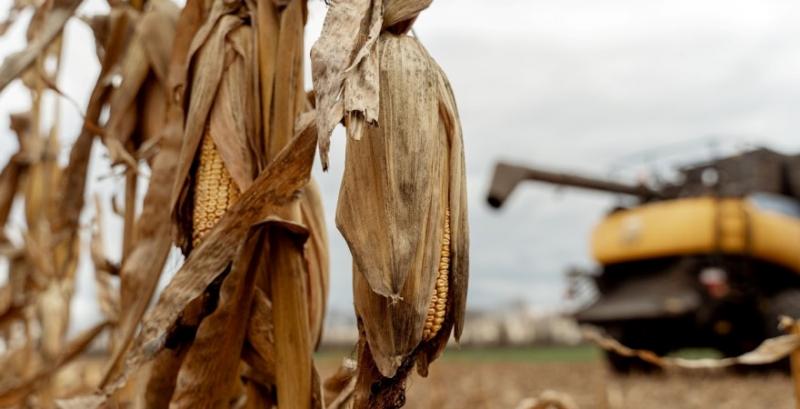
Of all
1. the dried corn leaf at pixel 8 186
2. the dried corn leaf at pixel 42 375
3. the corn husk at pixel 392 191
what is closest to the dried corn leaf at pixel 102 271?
the dried corn leaf at pixel 42 375

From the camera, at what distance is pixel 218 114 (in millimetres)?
775

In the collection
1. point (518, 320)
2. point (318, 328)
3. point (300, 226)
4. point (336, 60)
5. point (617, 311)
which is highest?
point (336, 60)

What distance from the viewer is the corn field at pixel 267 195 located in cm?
53

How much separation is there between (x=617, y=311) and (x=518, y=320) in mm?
14701

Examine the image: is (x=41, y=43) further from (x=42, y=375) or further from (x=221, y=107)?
(x=42, y=375)

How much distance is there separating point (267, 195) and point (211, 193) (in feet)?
0.28

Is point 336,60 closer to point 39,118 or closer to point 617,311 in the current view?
point 39,118

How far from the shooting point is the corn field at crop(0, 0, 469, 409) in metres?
0.53

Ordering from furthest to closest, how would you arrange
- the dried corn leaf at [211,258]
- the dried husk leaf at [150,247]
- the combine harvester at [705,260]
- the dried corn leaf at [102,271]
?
the combine harvester at [705,260] → the dried corn leaf at [102,271] → the dried husk leaf at [150,247] → the dried corn leaf at [211,258]

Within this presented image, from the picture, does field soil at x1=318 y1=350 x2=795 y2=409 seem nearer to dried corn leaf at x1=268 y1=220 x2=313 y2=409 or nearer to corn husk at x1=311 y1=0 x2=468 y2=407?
dried corn leaf at x1=268 y1=220 x2=313 y2=409

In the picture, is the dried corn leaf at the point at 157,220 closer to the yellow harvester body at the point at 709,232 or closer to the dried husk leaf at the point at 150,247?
the dried husk leaf at the point at 150,247

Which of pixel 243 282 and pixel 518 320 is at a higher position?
pixel 243 282

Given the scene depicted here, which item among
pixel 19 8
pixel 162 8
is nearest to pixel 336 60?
pixel 162 8

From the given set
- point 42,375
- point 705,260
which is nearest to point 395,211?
point 42,375
